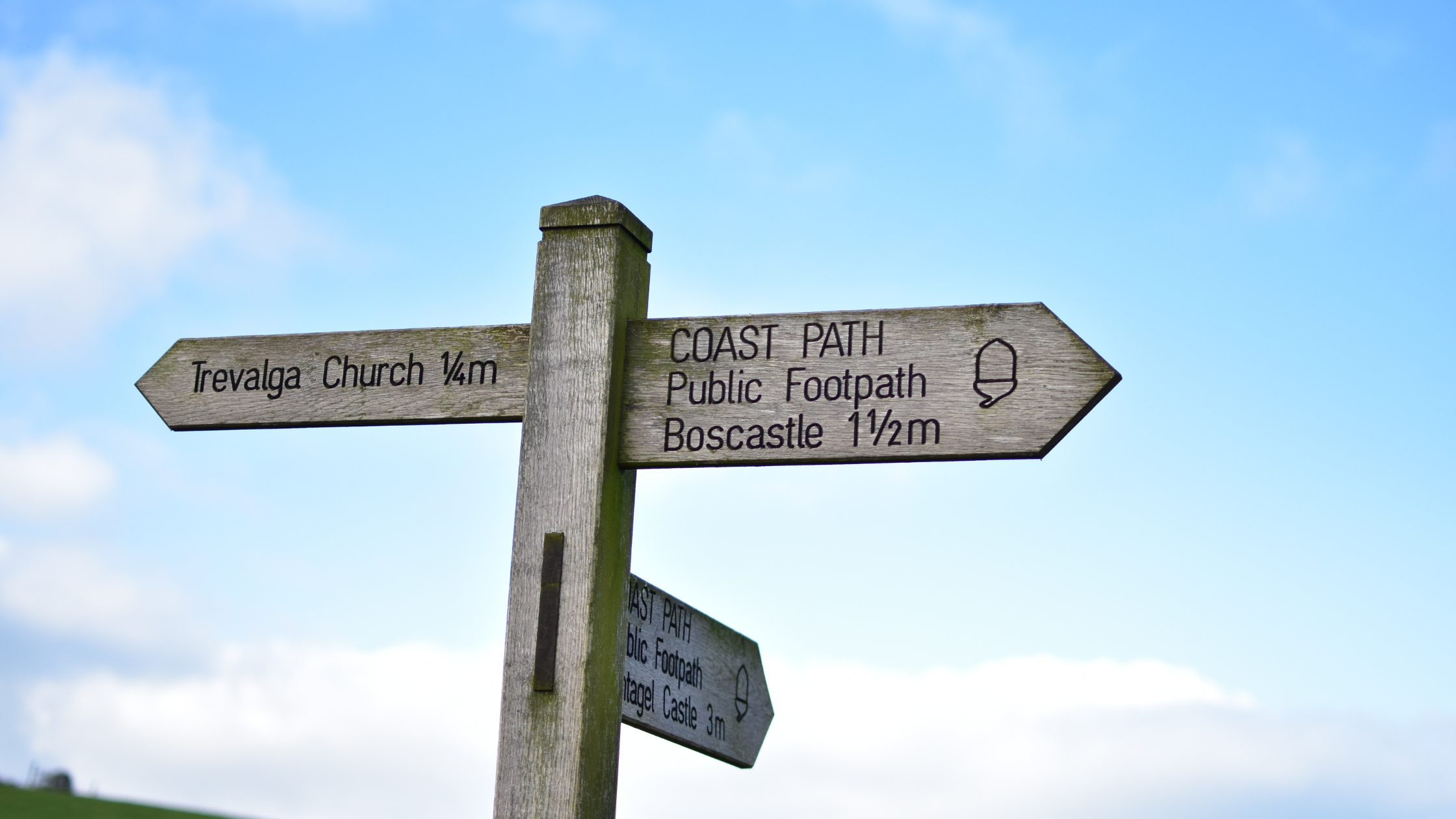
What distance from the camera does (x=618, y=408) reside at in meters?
3.19

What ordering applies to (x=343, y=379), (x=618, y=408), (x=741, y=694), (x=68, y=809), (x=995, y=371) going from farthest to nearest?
(x=68, y=809)
(x=741, y=694)
(x=343, y=379)
(x=618, y=408)
(x=995, y=371)

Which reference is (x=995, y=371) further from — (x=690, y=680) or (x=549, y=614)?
(x=690, y=680)

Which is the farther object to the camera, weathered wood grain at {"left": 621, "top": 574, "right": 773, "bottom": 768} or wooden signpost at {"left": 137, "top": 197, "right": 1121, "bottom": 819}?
weathered wood grain at {"left": 621, "top": 574, "right": 773, "bottom": 768}

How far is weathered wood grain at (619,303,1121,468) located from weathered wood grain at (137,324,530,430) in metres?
0.37

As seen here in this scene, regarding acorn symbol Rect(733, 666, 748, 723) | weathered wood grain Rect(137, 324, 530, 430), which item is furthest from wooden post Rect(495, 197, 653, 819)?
acorn symbol Rect(733, 666, 748, 723)

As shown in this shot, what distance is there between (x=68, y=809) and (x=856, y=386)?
499 inches

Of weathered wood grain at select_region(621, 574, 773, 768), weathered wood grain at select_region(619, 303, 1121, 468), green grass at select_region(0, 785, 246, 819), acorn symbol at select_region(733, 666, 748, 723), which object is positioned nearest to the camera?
weathered wood grain at select_region(619, 303, 1121, 468)

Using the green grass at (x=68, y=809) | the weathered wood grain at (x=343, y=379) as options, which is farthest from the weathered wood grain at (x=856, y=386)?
the green grass at (x=68, y=809)

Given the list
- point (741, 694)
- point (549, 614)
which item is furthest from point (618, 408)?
point (741, 694)

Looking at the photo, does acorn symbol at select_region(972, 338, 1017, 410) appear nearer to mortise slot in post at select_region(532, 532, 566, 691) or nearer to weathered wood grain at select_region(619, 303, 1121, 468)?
weathered wood grain at select_region(619, 303, 1121, 468)

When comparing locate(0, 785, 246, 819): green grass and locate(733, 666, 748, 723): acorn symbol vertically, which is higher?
locate(733, 666, 748, 723): acorn symbol

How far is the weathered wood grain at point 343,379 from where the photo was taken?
3363mm

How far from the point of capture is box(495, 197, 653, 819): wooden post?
2986mm

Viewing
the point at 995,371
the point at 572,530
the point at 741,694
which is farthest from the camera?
the point at 741,694
